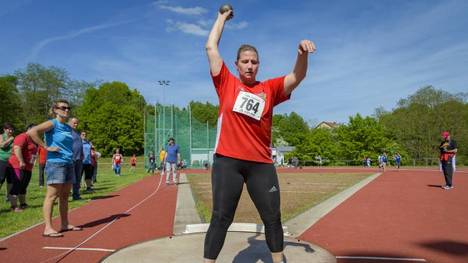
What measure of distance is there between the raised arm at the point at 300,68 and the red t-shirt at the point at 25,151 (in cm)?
638

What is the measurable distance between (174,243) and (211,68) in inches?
102

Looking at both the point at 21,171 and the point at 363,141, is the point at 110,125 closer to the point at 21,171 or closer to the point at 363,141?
the point at 363,141

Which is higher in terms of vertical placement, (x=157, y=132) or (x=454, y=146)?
(x=157, y=132)

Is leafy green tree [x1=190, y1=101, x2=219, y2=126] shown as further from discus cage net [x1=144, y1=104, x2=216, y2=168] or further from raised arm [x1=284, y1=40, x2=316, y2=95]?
raised arm [x1=284, y1=40, x2=316, y2=95]

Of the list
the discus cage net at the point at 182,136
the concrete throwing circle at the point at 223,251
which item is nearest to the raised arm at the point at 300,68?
the concrete throwing circle at the point at 223,251

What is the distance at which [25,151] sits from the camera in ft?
27.4

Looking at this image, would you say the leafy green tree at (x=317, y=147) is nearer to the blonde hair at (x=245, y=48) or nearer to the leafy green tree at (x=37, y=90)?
the leafy green tree at (x=37, y=90)

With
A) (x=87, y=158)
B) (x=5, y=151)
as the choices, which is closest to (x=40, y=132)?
(x=5, y=151)

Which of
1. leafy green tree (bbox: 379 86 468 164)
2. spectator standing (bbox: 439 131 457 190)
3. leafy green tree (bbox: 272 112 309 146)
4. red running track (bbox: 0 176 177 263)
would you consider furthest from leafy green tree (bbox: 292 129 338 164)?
red running track (bbox: 0 176 177 263)

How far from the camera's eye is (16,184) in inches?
332

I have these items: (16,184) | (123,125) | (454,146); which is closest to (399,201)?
(454,146)

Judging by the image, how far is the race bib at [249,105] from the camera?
10.4ft

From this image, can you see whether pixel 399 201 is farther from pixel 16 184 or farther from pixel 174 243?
pixel 16 184

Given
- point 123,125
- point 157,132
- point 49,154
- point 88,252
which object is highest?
point 123,125
